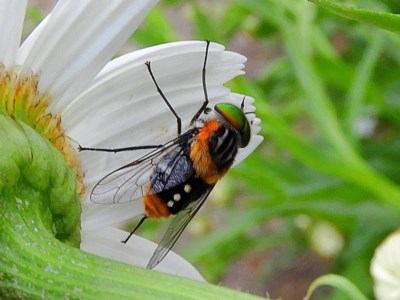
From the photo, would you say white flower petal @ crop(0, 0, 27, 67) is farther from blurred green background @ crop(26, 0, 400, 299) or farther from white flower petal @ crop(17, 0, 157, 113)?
blurred green background @ crop(26, 0, 400, 299)

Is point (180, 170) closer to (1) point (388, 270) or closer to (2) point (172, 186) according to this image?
(2) point (172, 186)

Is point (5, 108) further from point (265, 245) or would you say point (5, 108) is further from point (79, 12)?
Result: point (265, 245)

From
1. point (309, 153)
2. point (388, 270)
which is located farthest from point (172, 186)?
point (309, 153)

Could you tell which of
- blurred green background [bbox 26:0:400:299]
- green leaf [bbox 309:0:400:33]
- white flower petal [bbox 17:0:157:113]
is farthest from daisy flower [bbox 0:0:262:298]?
blurred green background [bbox 26:0:400:299]

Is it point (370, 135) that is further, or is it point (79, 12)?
point (370, 135)

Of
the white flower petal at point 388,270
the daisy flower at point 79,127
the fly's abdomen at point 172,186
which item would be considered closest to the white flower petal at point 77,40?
the daisy flower at point 79,127

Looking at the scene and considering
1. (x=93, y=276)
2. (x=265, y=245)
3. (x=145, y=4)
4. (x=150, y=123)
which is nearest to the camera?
(x=93, y=276)

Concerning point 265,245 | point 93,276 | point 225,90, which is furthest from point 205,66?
point 265,245

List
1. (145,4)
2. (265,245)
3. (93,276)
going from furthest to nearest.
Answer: (265,245) → (145,4) → (93,276)
